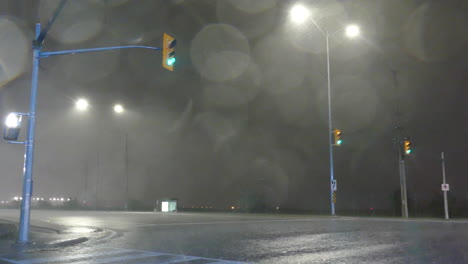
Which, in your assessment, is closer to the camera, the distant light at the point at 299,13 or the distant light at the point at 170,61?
the distant light at the point at 170,61

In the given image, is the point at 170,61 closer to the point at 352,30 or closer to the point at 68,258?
the point at 68,258

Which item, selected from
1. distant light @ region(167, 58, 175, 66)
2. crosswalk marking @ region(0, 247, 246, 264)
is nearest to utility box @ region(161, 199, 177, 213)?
distant light @ region(167, 58, 175, 66)

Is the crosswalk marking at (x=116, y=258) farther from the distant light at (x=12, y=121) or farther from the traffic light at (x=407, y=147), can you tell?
the traffic light at (x=407, y=147)

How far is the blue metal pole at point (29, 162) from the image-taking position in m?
13.9

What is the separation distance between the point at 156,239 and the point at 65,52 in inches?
283

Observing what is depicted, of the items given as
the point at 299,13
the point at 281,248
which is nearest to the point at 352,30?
the point at 299,13

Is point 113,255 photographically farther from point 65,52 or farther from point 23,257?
point 65,52

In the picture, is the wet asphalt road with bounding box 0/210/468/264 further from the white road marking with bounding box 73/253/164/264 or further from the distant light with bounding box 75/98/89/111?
the distant light with bounding box 75/98/89/111

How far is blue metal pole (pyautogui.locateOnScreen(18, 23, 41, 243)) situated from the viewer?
13867 millimetres

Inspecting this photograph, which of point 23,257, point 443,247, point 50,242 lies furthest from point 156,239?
point 443,247

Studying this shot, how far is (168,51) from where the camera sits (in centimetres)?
1455

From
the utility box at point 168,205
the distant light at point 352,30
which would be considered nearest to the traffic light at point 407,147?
the distant light at point 352,30

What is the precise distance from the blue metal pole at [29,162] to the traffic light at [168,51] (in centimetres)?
430

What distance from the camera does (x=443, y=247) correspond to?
12211mm
